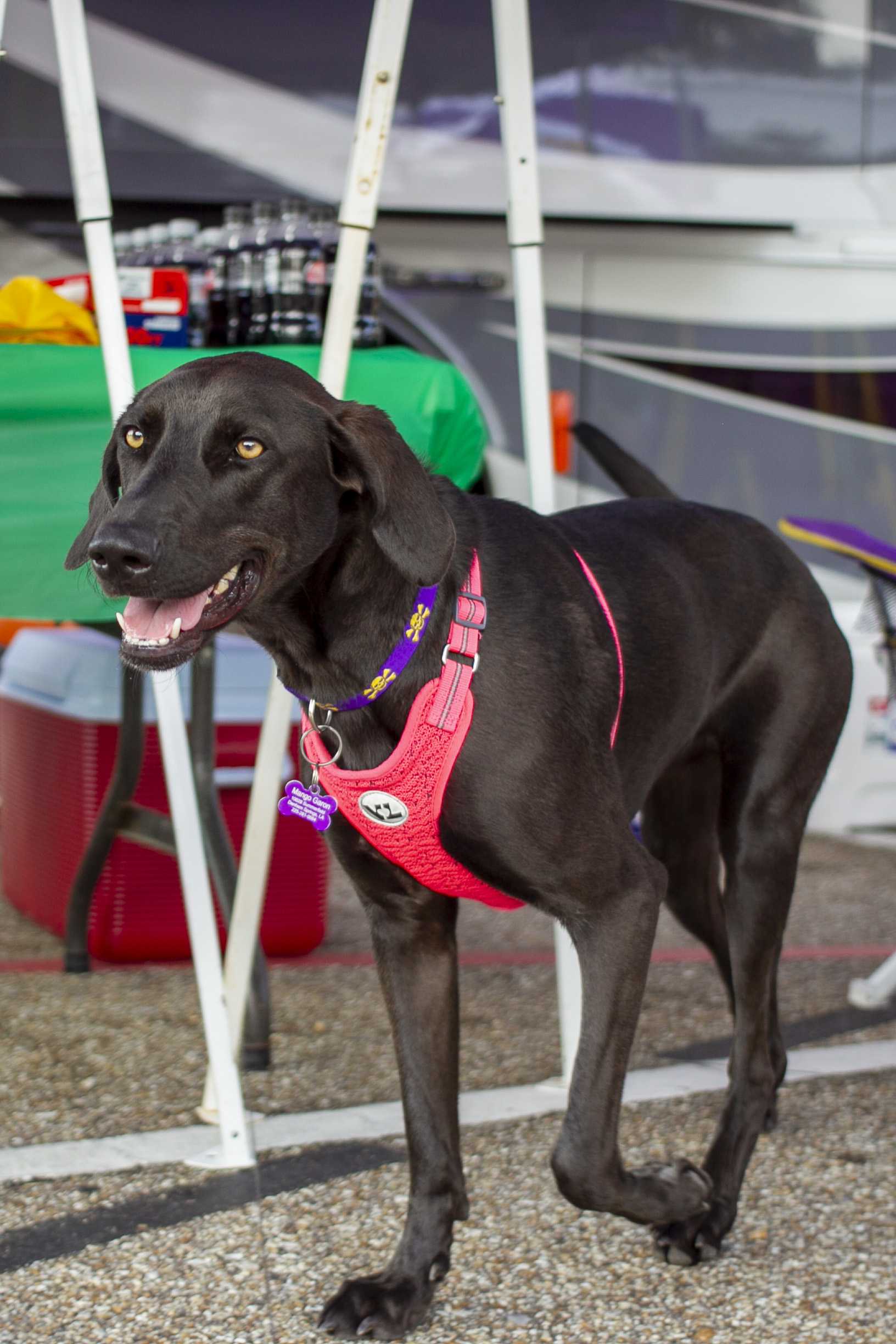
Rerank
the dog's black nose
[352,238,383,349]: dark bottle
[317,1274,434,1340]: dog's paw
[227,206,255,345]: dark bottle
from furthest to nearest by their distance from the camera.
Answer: [352,238,383,349]: dark bottle, [227,206,255,345]: dark bottle, [317,1274,434,1340]: dog's paw, the dog's black nose

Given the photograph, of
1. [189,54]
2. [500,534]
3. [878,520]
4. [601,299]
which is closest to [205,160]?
[189,54]

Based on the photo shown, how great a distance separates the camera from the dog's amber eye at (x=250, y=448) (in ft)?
7.25

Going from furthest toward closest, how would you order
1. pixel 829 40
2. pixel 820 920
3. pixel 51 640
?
pixel 829 40, pixel 820 920, pixel 51 640

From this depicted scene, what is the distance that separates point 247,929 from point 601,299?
3593 millimetres

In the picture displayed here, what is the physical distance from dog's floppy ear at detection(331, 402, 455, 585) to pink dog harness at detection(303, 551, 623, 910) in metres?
0.17

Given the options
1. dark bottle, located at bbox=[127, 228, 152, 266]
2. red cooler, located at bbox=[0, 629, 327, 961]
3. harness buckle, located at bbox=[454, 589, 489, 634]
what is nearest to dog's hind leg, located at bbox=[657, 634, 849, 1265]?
harness buckle, located at bbox=[454, 589, 489, 634]

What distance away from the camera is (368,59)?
10.2 feet

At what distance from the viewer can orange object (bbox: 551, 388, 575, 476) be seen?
6117mm

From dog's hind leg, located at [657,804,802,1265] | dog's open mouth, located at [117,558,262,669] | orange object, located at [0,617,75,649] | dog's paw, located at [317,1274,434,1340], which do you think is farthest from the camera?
orange object, located at [0,617,75,649]

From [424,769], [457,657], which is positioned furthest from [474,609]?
[424,769]

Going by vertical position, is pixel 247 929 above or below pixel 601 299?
below

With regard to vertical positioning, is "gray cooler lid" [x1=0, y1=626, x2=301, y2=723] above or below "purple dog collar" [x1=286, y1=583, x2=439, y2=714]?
below

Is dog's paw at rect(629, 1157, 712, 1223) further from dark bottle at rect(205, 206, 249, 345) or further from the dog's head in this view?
dark bottle at rect(205, 206, 249, 345)

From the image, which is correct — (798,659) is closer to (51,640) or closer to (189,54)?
(51,640)
